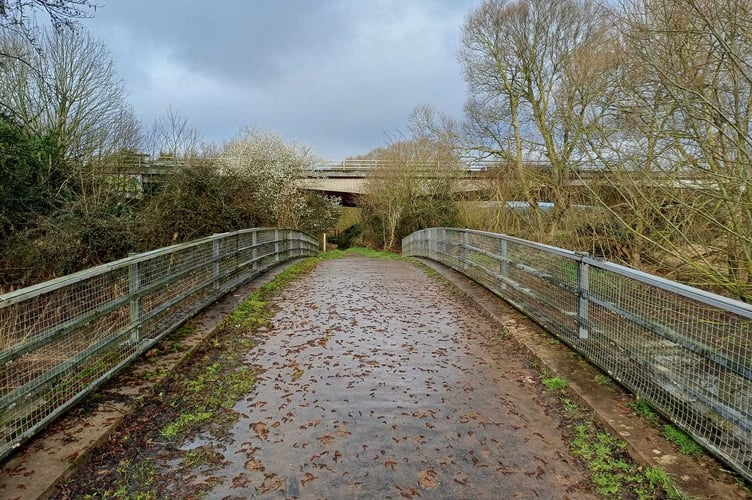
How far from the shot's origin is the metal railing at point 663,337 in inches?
107

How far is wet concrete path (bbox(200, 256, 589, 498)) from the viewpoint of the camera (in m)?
2.67

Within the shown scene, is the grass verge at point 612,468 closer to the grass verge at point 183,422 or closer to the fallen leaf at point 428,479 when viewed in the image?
the fallen leaf at point 428,479

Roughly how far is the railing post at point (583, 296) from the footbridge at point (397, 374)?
0.05 feet

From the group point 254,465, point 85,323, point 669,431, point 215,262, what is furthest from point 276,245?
point 669,431

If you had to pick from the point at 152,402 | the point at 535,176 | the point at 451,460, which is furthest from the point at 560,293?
the point at 535,176

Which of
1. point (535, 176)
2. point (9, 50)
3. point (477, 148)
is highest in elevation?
point (9, 50)

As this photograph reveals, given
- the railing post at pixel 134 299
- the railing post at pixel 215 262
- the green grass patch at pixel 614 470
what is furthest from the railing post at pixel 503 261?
the railing post at pixel 134 299

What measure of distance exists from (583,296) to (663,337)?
1.16 meters

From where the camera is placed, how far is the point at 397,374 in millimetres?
4422

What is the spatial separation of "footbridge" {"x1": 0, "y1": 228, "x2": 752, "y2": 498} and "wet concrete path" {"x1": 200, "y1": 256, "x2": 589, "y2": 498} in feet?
0.05

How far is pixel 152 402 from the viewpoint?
3.67 metres

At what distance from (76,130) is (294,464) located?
17072mm

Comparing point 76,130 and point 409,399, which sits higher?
point 76,130

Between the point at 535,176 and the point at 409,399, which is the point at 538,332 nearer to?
the point at 409,399
